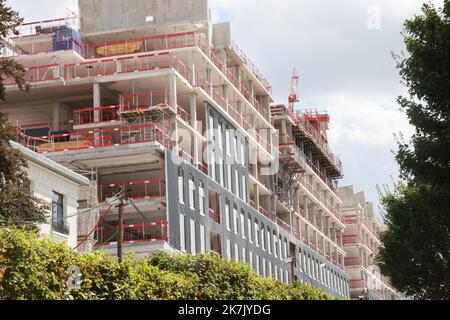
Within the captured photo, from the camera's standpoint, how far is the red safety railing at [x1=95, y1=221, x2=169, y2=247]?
62.5m

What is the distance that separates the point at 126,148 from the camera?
65.4 meters

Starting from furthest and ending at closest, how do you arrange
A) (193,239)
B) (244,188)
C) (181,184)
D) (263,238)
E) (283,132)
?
1. (283,132)
2. (263,238)
3. (244,188)
4. (193,239)
5. (181,184)

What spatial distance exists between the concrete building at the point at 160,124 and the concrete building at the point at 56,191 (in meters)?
3.04

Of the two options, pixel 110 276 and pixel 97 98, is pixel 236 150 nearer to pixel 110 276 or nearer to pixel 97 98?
pixel 97 98

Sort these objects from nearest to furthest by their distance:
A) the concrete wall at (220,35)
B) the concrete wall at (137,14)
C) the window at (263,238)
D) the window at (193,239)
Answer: the window at (193,239) < the concrete wall at (137,14) < the concrete wall at (220,35) < the window at (263,238)

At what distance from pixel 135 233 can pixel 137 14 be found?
20.3 meters

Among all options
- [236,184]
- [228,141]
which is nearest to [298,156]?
[236,184]

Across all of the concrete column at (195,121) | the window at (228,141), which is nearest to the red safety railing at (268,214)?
the window at (228,141)

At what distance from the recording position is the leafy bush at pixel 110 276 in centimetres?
2553

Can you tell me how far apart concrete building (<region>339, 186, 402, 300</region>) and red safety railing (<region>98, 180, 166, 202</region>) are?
62.6 m

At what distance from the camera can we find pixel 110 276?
29719 mm

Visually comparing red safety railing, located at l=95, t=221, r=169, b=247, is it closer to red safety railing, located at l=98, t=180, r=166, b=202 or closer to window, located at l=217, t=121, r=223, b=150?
red safety railing, located at l=98, t=180, r=166, b=202

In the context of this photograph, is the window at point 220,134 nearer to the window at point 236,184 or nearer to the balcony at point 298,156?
the window at point 236,184
